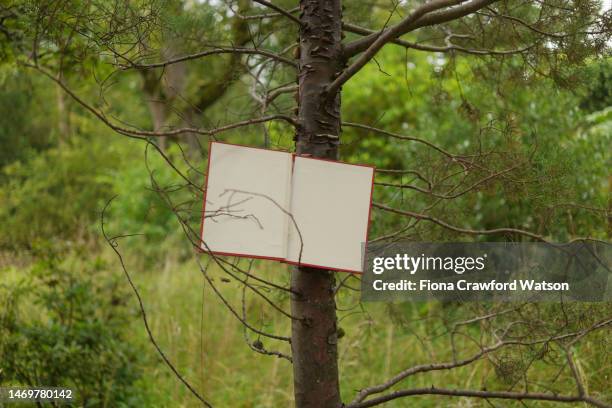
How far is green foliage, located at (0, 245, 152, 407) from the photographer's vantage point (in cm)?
326

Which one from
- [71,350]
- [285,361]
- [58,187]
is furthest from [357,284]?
[58,187]

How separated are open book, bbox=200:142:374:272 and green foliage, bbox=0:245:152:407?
2014mm

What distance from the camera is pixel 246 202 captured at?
5.10 ft

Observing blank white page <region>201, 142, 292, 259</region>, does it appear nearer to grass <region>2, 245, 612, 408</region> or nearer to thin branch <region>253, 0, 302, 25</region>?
thin branch <region>253, 0, 302, 25</region>

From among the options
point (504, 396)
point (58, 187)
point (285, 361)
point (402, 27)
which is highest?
point (58, 187)

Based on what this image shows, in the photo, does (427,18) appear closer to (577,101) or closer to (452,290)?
(452,290)

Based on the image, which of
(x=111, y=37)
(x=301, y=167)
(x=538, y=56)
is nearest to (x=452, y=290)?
(x=301, y=167)

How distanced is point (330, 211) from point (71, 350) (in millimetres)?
2103

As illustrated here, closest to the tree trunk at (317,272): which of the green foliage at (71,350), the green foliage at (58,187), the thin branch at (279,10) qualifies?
the thin branch at (279,10)

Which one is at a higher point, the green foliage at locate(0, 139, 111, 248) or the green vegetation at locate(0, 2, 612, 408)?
the green foliage at locate(0, 139, 111, 248)

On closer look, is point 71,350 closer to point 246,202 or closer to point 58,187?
point 246,202

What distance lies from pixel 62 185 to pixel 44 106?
132 inches

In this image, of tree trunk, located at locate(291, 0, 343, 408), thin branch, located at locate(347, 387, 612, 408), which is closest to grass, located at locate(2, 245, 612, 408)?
tree trunk, located at locate(291, 0, 343, 408)

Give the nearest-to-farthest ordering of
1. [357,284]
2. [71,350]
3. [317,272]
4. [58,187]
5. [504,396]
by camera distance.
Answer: [504,396] < [317,272] < [71,350] < [357,284] < [58,187]
